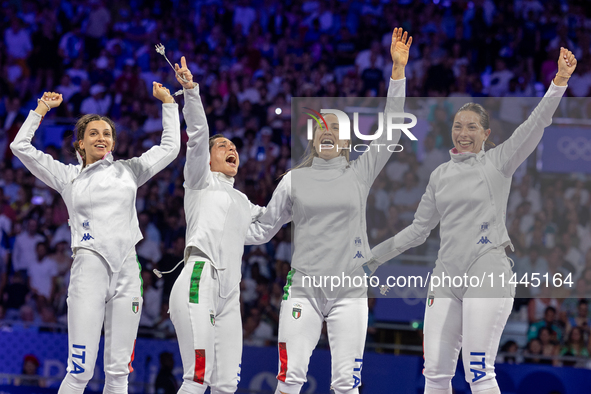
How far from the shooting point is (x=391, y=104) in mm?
4859

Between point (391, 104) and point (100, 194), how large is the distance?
199 centimetres

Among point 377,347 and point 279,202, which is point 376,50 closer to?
point 377,347

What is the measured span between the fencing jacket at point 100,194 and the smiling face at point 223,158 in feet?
1.23

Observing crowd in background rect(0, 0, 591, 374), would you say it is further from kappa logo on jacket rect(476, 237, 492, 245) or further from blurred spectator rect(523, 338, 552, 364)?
kappa logo on jacket rect(476, 237, 492, 245)

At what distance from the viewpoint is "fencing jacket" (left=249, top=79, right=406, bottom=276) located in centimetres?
462

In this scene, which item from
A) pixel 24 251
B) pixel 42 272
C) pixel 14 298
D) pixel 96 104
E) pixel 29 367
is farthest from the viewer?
pixel 96 104

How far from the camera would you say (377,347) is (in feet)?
22.7

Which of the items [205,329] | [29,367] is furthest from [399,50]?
[29,367]

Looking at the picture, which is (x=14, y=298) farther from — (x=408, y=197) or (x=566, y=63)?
(x=566, y=63)

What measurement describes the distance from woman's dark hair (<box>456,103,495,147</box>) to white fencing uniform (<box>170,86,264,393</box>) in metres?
1.63

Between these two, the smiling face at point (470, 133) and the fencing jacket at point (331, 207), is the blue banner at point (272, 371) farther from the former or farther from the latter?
the smiling face at point (470, 133)

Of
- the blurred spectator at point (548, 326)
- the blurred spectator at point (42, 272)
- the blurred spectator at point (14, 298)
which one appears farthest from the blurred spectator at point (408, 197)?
the blurred spectator at point (14, 298)

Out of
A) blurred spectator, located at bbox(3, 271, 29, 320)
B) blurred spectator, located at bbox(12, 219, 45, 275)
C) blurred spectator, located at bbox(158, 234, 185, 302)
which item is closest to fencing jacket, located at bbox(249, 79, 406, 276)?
blurred spectator, located at bbox(158, 234, 185, 302)

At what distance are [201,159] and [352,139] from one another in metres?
1.08
